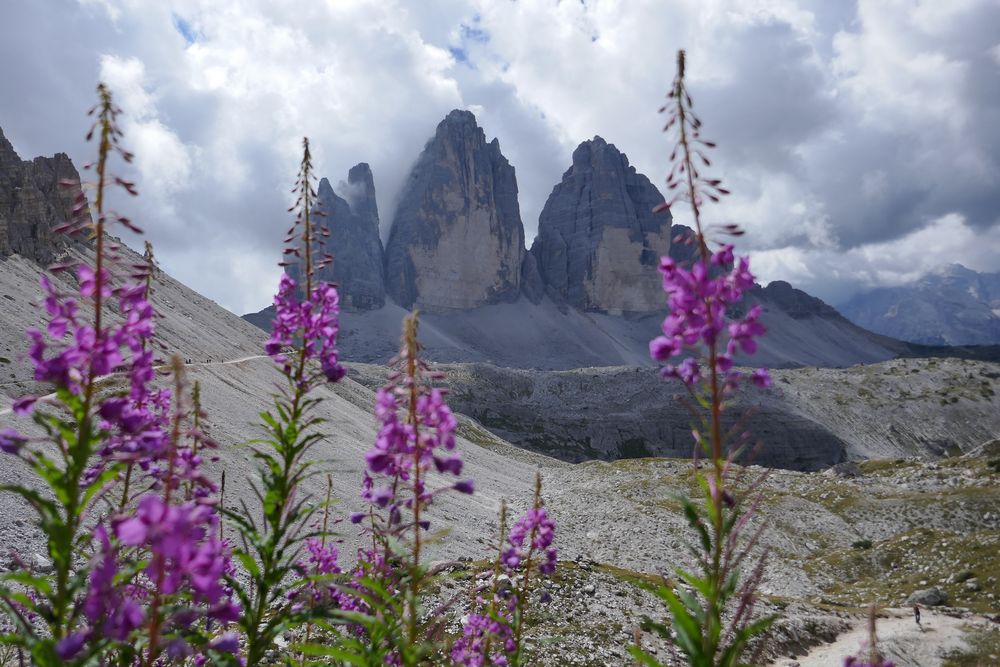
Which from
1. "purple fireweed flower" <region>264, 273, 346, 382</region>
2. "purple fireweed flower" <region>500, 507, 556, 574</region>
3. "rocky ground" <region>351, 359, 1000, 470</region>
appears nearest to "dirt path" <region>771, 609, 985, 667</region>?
"purple fireweed flower" <region>500, 507, 556, 574</region>

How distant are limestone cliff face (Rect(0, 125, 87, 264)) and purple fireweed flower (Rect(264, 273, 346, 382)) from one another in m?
78.2

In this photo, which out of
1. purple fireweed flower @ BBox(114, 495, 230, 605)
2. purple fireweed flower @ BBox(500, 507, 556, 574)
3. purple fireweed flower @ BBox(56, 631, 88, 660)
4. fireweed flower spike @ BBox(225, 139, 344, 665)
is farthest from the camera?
purple fireweed flower @ BBox(500, 507, 556, 574)

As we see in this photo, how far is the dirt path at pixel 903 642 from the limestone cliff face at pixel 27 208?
80.1 meters

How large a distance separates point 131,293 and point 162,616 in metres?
2.42

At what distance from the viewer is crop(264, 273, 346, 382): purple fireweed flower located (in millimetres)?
5785

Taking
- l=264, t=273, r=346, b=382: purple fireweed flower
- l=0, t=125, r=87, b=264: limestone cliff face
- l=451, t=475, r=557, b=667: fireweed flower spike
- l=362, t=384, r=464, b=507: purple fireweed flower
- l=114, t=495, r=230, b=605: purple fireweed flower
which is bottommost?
l=451, t=475, r=557, b=667: fireweed flower spike

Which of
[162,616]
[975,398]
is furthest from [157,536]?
[975,398]

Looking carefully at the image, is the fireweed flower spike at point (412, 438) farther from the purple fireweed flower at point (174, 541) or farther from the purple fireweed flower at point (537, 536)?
the purple fireweed flower at point (537, 536)

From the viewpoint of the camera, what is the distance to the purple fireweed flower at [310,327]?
579 cm

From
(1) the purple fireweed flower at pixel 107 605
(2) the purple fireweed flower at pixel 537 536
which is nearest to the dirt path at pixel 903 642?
(2) the purple fireweed flower at pixel 537 536

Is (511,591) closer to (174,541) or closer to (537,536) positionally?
(537,536)

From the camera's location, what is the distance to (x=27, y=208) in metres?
78.4

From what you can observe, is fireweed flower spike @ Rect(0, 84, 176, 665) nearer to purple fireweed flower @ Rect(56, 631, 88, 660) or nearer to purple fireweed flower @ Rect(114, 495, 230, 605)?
purple fireweed flower @ Rect(56, 631, 88, 660)

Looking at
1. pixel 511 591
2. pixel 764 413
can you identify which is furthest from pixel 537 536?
pixel 764 413
